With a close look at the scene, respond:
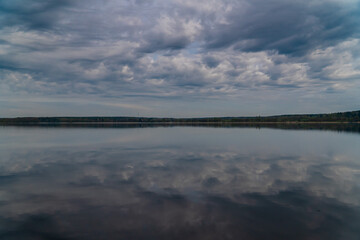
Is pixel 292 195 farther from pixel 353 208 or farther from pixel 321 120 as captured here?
pixel 321 120

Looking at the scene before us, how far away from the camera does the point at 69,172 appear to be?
49.2 feet

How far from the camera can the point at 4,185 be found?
12.1m

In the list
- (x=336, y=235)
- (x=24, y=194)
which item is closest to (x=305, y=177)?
(x=336, y=235)

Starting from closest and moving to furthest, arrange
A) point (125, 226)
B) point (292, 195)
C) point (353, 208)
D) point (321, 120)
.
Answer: point (125, 226) → point (353, 208) → point (292, 195) → point (321, 120)

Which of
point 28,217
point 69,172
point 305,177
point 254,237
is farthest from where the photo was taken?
point 69,172

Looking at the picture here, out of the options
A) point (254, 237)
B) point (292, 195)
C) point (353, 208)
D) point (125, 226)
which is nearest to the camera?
point (254, 237)

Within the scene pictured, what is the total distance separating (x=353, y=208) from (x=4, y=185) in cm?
1626

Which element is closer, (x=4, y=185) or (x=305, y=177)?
(x=4, y=185)

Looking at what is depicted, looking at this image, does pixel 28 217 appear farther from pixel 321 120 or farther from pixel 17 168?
pixel 321 120

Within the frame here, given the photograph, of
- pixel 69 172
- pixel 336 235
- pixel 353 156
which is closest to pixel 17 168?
pixel 69 172

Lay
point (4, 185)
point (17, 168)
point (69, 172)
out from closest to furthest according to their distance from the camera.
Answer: point (4, 185) → point (69, 172) → point (17, 168)

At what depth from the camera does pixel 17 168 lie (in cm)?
1627

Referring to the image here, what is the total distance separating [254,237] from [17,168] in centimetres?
1659

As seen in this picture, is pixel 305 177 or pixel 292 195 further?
pixel 305 177
